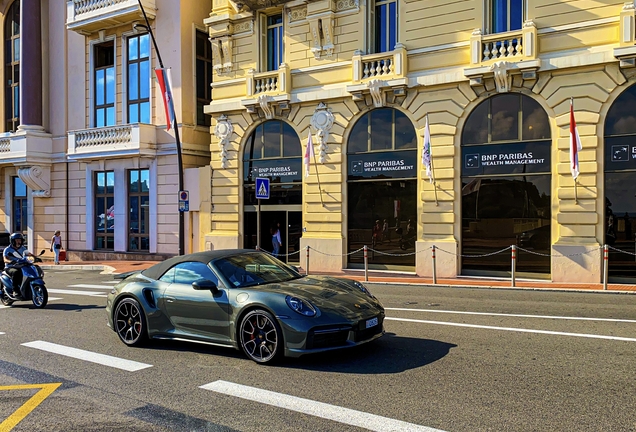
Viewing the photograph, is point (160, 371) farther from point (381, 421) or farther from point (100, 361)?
point (381, 421)

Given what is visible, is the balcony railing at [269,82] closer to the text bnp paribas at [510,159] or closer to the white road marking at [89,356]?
the text bnp paribas at [510,159]

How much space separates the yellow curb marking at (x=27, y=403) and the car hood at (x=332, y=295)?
271cm

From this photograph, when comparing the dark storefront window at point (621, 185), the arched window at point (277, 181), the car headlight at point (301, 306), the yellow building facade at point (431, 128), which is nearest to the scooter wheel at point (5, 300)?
the yellow building facade at point (431, 128)

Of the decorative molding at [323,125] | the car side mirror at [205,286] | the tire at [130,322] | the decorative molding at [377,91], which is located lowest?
the tire at [130,322]

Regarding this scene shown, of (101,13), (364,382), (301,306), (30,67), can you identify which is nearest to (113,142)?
(101,13)

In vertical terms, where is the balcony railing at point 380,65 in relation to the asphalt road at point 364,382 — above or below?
above

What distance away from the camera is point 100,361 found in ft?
24.2

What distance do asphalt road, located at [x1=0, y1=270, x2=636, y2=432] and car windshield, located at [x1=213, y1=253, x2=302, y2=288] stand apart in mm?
965

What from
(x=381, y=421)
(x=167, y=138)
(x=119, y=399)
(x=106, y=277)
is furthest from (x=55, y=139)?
(x=381, y=421)

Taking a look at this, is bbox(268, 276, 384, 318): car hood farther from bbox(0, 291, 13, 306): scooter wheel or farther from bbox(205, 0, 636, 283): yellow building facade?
bbox(205, 0, 636, 283): yellow building facade

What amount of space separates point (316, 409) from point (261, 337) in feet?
6.08

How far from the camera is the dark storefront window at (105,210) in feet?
86.9

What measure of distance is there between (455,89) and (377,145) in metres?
3.16

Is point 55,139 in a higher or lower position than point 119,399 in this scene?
higher
